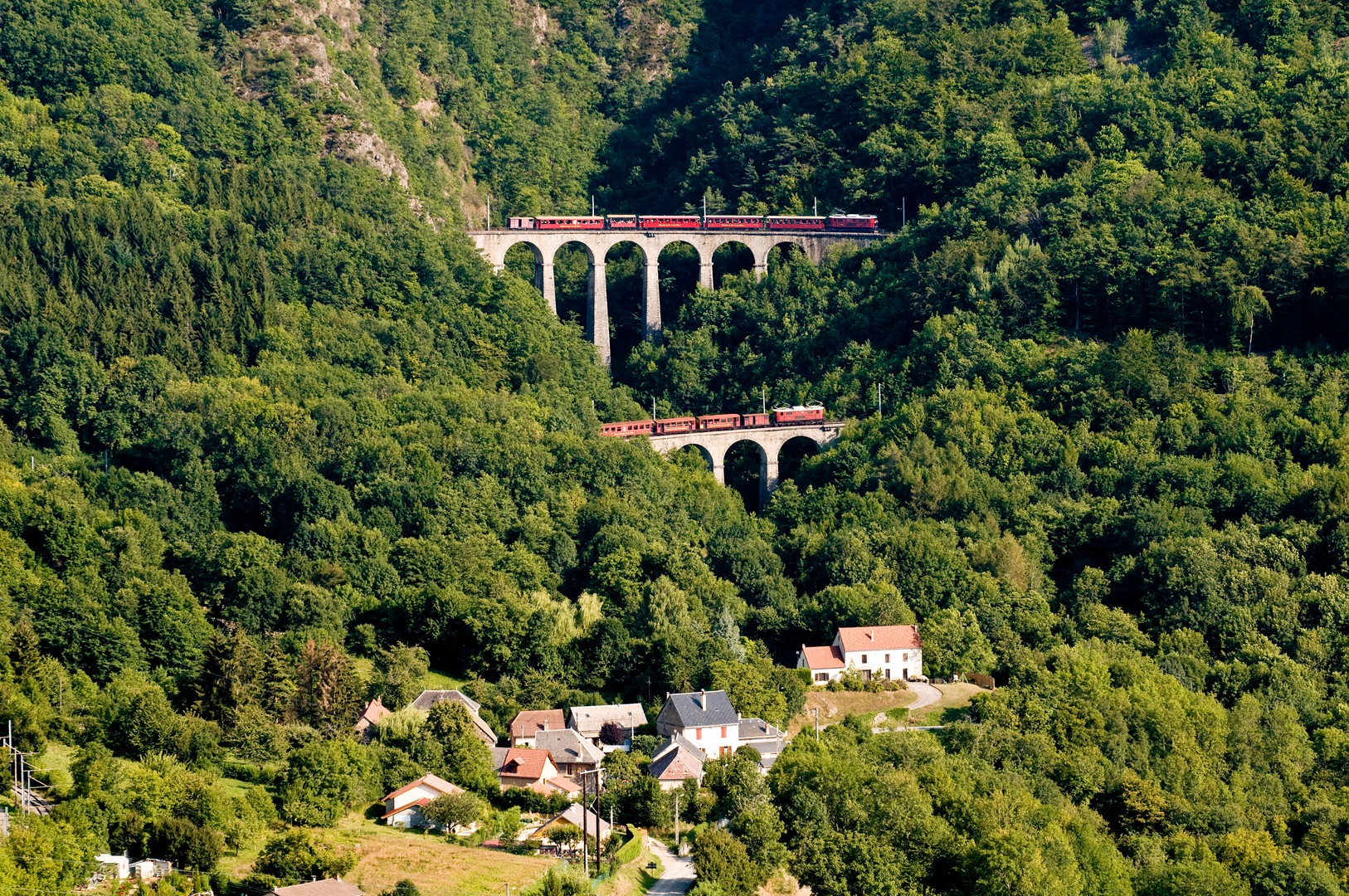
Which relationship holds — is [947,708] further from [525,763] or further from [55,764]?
[55,764]

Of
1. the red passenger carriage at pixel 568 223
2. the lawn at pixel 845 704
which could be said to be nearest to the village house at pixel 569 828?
the lawn at pixel 845 704

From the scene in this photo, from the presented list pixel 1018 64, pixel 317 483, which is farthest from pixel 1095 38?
pixel 317 483

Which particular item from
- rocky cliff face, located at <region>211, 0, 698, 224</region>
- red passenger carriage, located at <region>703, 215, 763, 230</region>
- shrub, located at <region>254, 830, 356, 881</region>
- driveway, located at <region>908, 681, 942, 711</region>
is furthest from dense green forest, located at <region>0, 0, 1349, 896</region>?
red passenger carriage, located at <region>703, 215, 763, 230</region>

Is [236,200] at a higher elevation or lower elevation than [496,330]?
higher

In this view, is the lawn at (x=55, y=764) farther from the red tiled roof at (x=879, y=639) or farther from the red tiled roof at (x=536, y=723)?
the red tiled roof at (x=879, y=639)

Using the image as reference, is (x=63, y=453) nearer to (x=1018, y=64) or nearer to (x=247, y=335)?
(x=247, y=335)

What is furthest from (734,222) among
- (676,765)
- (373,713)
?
(676,765)
